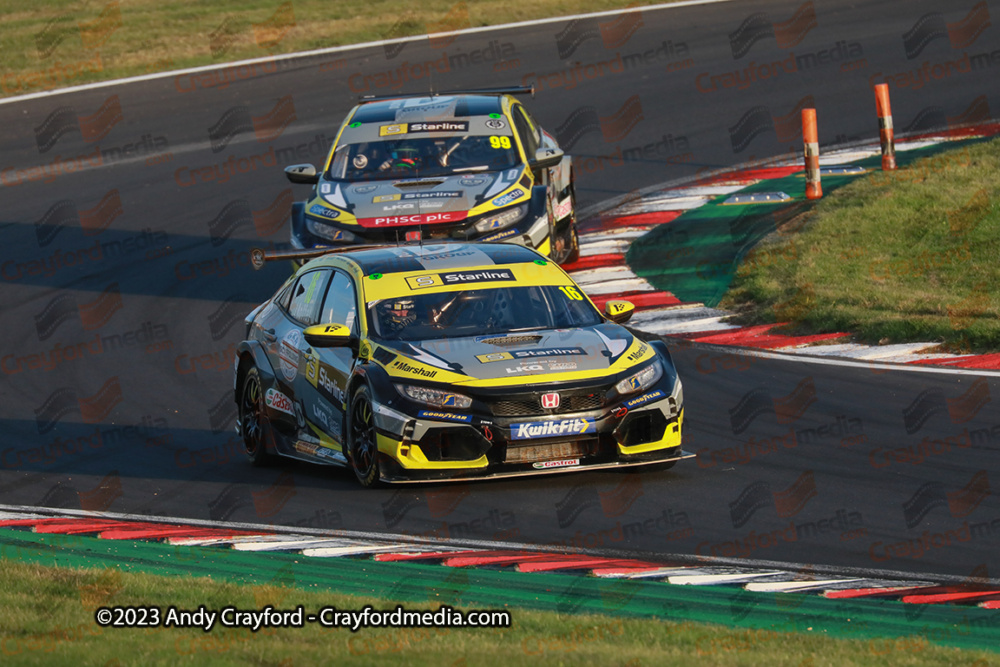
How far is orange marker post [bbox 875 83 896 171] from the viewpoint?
1800 centimetres

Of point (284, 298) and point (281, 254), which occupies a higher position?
point (281, 254)

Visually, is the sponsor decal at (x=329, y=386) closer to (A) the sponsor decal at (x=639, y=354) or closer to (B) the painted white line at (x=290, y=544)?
(B) the painted white line at (x=290, y=544)

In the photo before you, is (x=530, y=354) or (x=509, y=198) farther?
(x=509, y=198)

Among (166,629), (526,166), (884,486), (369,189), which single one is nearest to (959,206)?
(526,166)

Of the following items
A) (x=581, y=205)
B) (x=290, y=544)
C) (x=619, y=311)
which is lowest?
(x=581, y=205)

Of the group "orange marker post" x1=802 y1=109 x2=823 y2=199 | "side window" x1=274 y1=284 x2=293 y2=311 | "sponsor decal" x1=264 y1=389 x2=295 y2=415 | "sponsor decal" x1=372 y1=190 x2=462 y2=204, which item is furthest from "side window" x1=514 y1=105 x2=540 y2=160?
"sponsor decal" x1=264 y1=389 x2=295 y2=415

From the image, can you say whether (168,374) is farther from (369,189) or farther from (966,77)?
(966,77)

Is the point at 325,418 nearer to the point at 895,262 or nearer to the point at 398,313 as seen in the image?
the point at 398,313

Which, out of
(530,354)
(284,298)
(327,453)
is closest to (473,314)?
(530,354)

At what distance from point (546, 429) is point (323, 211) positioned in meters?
6.03

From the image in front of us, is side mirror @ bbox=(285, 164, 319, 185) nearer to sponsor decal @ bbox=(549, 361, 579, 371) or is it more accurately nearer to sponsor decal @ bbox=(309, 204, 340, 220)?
sponsor decal @ bbox=(309, 204, 340, 220)

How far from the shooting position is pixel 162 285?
55.9 ft

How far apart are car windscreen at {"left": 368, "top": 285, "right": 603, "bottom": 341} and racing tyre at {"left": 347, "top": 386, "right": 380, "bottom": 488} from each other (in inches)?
20.3

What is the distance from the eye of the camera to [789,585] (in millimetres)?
6965
